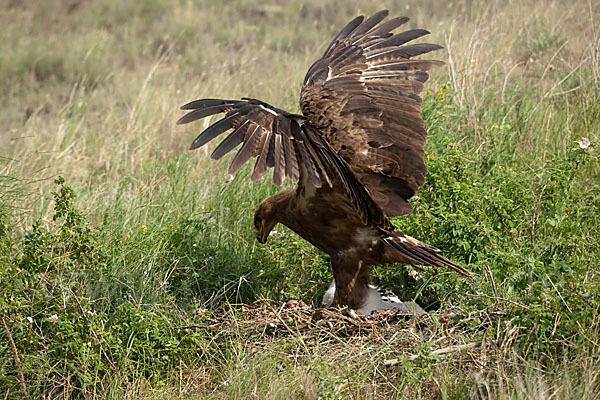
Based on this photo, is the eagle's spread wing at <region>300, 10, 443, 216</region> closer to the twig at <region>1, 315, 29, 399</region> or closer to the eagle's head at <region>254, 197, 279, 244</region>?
the eagle's head at <region>254, 197, 279, 244</region>

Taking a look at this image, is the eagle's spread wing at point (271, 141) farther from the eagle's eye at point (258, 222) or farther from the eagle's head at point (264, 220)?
the eagle's eye at point (258, 222)

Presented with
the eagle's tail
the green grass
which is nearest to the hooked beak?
the green grass

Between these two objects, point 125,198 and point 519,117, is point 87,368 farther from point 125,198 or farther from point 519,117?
point 519,117

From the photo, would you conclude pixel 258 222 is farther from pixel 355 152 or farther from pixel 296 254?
pixel 355 152

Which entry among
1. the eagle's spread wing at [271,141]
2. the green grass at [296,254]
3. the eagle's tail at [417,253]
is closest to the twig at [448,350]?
the green grass at [296,254]

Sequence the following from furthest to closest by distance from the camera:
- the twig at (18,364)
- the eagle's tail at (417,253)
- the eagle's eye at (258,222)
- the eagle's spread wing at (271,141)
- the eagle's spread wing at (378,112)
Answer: the eagle's eye at (258,222) < the eagle's spread wing at (378,112) < the eagle's tail at (417,253) < the twig at (18,364) < the eagle's spread wing at (271,141)

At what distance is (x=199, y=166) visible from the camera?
6000mm

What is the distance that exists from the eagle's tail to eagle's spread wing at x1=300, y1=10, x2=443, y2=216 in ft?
0.71

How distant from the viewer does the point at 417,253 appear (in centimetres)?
429

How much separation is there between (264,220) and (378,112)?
3.64 feet

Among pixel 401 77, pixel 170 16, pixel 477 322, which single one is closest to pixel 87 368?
pixel 477 322

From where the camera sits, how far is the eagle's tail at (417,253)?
4.20m

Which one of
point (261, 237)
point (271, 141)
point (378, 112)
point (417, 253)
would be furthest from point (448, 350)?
point (378, 112)

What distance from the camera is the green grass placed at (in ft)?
11.6
